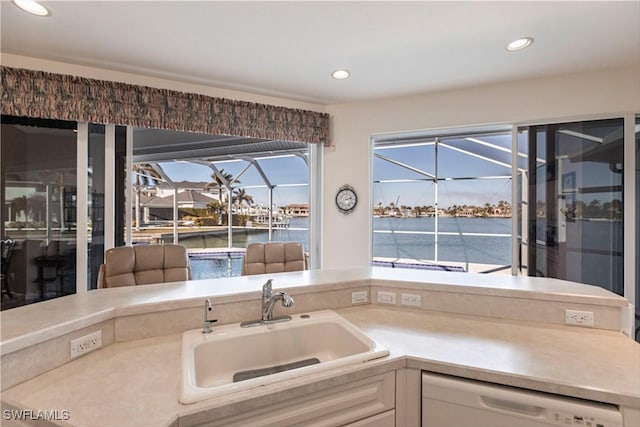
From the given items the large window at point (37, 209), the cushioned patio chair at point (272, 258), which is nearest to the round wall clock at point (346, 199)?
the cushioned patio chair at point (272, 258)

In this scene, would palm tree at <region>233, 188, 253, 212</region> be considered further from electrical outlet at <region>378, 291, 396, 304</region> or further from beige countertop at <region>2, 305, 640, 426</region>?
beige countertop at <region>2, 305, 640, 426</region>

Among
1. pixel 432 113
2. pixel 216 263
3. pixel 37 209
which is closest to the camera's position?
pixel 37 209

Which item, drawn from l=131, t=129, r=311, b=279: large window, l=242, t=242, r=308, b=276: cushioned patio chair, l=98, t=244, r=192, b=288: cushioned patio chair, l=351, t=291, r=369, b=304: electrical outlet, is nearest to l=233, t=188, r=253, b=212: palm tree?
l=131, t=129, r=311, b=279: large window

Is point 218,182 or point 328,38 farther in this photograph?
point 218,182

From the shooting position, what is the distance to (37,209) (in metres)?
2.74

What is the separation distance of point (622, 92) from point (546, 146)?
702 millimetres

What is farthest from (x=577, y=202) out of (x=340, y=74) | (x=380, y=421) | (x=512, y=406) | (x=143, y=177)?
(x=143, y=177)

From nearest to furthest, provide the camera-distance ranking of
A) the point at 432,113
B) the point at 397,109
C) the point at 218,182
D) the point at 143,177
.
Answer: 1. the point at 432,113
2. the point at 397,109
3. the point at 143,177
4. the point at 218,182

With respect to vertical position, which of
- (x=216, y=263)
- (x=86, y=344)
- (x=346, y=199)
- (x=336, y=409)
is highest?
(x=346, y=199)

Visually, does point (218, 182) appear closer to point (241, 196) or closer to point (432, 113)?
point (241, 196)

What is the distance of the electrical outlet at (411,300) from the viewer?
180cm

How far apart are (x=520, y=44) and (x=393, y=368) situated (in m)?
2.60

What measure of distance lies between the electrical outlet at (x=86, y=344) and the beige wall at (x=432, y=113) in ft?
9.52

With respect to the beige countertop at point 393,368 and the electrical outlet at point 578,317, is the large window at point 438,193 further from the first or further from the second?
the beige countertop at point 393,368
